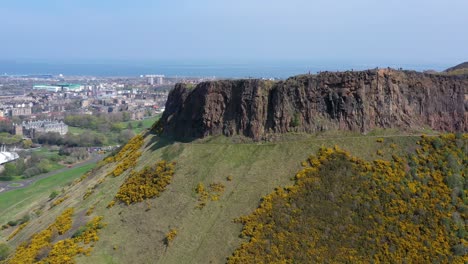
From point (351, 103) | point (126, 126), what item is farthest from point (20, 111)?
point (351, 103)

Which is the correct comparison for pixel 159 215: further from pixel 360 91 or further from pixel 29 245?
pixel 360 91

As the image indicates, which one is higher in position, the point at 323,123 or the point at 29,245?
the point at 323,123

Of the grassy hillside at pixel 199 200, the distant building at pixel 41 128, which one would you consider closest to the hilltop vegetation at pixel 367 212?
the grassy hillside at pixel 199 200

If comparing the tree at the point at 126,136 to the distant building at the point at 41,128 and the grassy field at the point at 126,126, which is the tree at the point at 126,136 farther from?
the distant building at the point at 41,128

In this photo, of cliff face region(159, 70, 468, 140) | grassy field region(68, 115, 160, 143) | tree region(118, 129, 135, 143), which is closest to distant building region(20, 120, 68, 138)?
grassy field region(68, 115, 160, 143)

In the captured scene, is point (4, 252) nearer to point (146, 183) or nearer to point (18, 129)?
point (146, 183)

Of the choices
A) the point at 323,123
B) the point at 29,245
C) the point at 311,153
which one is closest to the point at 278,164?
the point at 311,153
